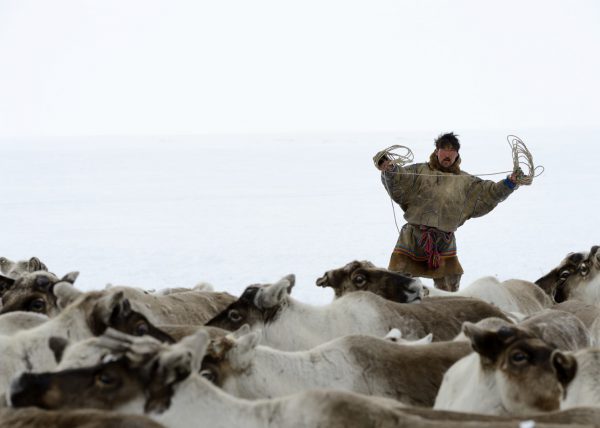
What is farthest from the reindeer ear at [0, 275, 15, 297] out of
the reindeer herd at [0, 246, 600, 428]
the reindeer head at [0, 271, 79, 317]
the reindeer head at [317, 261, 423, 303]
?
the reindeer head at [317, 261, 423, 303]

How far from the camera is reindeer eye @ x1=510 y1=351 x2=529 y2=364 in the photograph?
432 centimetres

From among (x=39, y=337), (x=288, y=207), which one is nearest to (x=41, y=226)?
(x=288, y=207)

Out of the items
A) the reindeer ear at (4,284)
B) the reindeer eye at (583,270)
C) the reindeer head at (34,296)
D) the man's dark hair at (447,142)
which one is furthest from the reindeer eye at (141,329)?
the reindeer eye at (583,270)

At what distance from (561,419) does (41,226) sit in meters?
16.8

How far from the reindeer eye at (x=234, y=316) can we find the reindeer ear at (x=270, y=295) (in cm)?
14

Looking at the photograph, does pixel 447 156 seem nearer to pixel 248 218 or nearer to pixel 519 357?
pixel 519 357

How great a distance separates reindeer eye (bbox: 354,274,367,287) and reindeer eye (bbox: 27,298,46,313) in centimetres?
227

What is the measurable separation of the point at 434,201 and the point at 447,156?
41cm

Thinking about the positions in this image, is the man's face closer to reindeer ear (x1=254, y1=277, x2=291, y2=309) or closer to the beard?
the beard

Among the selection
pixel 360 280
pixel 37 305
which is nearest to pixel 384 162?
pixel 360 280

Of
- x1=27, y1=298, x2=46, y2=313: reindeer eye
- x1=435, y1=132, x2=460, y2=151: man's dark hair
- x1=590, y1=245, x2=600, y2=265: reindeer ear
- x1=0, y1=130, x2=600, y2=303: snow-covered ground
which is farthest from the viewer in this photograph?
x1=0, y1=130, x2=600, y2=303: snow-covered ground

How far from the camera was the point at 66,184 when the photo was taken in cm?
2825

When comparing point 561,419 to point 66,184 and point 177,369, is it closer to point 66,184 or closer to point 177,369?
point 177,369

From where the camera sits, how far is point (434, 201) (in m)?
A: 8.45
